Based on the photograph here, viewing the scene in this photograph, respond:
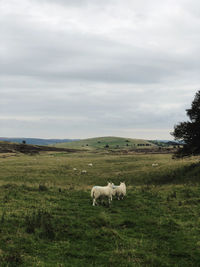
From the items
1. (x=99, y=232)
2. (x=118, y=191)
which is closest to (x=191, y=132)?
(x=118, y=191)

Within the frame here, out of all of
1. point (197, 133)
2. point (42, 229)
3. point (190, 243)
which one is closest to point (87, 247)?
point (42, 229)

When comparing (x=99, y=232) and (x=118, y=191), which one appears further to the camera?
(x=118, y=191)

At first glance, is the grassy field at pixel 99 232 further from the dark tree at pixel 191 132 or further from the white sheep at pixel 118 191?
the dark tree at pixel 191 132

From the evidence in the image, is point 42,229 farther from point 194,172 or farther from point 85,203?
point 194,172

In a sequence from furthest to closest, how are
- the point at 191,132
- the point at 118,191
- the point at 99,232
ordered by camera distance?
the point at 191,132 < the point at 118,191 < the point at 99,232

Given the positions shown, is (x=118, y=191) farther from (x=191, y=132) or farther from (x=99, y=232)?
(x=191, y=132)

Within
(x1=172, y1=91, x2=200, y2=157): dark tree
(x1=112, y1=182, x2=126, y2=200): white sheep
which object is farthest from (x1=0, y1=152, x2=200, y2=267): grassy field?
(x1=172, y1=91, x2=200, y2=157): dark tree

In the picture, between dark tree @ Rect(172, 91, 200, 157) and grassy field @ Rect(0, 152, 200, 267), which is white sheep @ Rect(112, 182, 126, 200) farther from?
dark tree @ Rect(172, 91, 200, 157)

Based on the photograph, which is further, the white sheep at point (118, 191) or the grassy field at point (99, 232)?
the white sheep at point (118, 191)

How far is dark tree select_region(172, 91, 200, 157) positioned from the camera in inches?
1302

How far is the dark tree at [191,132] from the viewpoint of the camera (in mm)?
33062

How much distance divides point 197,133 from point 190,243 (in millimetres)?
25672

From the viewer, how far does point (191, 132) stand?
33469 mm

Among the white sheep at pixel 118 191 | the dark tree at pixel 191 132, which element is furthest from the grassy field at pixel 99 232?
the dark tree at pixel 191 132
